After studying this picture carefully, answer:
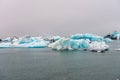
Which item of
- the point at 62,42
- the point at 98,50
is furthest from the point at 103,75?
the point at 62,42

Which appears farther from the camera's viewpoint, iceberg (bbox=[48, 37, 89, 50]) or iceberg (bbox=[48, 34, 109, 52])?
iceberg (bbox=[48, 37, 89, 50])

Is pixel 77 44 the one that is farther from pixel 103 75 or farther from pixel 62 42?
pixel 103 75

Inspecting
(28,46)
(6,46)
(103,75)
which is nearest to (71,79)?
(103,75)

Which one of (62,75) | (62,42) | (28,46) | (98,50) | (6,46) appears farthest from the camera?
(6,46)

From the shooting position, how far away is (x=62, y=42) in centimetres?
4916

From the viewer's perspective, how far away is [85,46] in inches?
2051

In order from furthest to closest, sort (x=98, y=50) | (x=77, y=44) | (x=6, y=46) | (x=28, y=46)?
(x=6, y=46), (x=28, y=46), (x=77, y=44), (x=98, y=50)

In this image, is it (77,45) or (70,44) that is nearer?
(70,44)

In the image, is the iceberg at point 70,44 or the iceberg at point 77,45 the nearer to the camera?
the iceberg at point 77,45

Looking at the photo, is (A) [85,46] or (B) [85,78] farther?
(A) [85,46]

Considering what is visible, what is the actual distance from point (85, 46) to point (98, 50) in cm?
684

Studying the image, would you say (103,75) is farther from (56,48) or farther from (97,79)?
(56,48)

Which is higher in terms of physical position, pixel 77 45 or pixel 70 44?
pixel 70 44

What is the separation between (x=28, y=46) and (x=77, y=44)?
22237mm
